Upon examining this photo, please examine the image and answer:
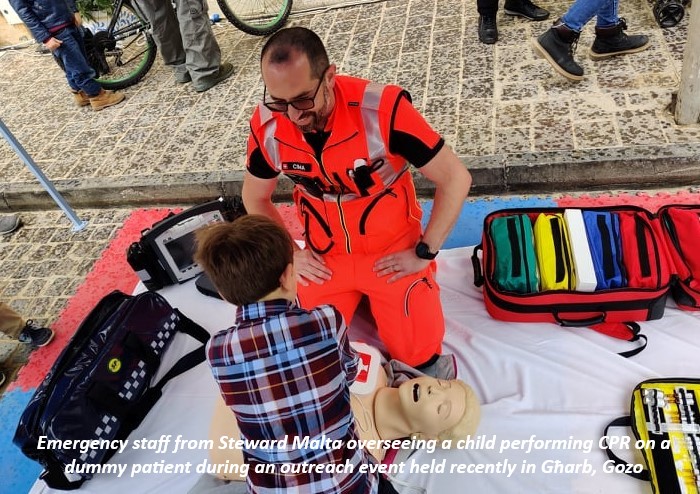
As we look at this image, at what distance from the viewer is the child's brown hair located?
143cm

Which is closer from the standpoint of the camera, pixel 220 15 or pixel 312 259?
pixel 312 259

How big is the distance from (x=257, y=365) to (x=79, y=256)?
279cm

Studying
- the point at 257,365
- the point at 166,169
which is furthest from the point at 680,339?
the point at 166,169

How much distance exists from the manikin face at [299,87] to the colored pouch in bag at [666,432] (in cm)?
164

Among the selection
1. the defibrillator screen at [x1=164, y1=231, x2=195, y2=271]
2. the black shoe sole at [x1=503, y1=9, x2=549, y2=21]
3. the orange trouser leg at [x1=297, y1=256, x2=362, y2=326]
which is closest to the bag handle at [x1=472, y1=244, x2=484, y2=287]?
the orange trouser leg at [x1=297, y1=256, x2=362, y2=326]

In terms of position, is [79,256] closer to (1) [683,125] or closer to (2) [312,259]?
(2) [312,259]

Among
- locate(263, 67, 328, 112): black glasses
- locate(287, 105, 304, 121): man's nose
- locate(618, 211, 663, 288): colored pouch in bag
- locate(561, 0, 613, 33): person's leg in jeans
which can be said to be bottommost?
locate(618, 211, 663, 288): colored pouch in bag

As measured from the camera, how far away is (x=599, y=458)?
199 cm

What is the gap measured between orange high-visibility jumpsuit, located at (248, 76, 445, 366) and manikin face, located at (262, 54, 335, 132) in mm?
115

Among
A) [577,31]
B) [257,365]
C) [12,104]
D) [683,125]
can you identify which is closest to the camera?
[257,365]

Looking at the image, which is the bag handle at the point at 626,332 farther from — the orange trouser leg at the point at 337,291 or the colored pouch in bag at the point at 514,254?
the orange trouser leg at the point at 337,291

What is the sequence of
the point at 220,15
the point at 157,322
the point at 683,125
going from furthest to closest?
the point at 220,15
the point at 683,125
the point at 157,322

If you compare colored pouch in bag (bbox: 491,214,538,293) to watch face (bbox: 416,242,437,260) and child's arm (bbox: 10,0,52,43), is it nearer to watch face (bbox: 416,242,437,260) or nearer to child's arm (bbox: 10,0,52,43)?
watch face (bbox: 416,242,437,260)

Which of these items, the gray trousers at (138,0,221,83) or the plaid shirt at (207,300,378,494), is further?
the gray trousers at (138,0,221,83)
